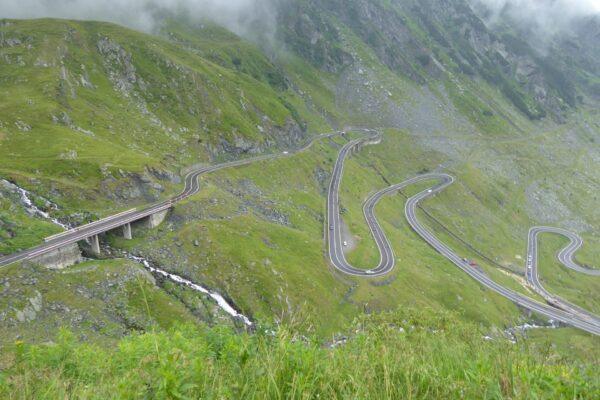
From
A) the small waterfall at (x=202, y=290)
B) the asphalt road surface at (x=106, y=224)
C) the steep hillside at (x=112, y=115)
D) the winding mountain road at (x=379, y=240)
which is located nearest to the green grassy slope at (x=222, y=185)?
the steep hillside at (x=112, y=115)

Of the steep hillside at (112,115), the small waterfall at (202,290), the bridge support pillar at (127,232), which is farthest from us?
the steep hillside at (112,115)

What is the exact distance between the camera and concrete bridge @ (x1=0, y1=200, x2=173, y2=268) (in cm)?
5881

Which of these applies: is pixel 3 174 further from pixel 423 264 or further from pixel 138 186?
pixel 423 264

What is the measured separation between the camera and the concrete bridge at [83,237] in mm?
58812

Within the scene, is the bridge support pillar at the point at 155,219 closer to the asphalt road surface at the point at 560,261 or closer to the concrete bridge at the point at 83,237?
the concrete bridge at the point at 83,237

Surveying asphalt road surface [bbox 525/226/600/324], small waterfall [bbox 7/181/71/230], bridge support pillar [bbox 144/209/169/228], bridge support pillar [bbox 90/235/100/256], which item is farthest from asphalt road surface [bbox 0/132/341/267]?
asphalt road surface [bbox 525/226/600/324]

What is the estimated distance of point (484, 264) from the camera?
133 m

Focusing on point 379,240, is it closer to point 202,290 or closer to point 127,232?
point 202,290

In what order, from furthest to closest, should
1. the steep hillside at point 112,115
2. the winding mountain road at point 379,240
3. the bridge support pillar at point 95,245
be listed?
the steep hillside at point 112,115 < the winding mountain road at point 379,240 < the bridge support pillar at point 95,245

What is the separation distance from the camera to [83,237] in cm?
6719

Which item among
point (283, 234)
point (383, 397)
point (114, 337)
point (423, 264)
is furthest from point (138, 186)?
point (383, 397)

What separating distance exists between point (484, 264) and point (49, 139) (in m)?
129

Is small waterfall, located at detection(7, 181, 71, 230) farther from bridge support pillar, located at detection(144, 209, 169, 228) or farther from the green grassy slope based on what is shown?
bridge support pillar, located at detection(144, 209, 169, 228)

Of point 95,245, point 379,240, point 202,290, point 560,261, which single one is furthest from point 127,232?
point 560,261
